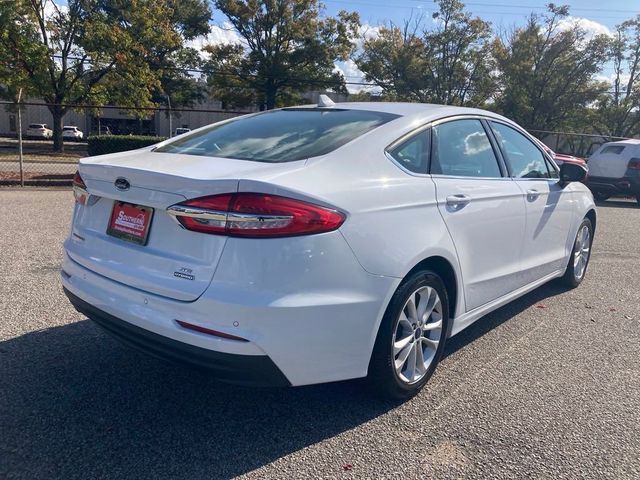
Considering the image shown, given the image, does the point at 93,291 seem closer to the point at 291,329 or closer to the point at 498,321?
the point at 291,329

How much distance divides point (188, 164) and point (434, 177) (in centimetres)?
139

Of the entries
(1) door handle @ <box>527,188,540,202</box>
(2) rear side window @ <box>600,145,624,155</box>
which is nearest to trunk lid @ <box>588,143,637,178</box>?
(2) rear side window @ <box>600,145,624,155</box>

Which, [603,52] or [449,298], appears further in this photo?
[603,52]

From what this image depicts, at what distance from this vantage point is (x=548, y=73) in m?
32.5

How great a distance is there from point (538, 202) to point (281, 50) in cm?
3476

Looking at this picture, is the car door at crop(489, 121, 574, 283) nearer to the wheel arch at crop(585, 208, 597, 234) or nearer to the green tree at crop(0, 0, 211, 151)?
the wheel arch at crop(585, 208, 597, 234)

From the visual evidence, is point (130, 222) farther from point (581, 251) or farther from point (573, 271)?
point (581, 251)

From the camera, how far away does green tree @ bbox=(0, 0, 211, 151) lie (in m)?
24.9

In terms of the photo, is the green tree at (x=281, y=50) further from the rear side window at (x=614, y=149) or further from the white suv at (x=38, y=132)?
the rear side window at (x=614, y=149)

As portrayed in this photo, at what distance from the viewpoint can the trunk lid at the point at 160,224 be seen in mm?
2475

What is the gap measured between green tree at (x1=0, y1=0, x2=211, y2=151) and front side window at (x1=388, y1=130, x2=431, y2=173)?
23487 mm

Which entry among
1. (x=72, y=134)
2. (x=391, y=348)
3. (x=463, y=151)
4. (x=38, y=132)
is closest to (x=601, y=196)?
(x=463, y=151)

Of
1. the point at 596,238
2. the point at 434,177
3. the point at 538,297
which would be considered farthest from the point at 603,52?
the point at 434,177

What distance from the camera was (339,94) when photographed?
39625 mm
